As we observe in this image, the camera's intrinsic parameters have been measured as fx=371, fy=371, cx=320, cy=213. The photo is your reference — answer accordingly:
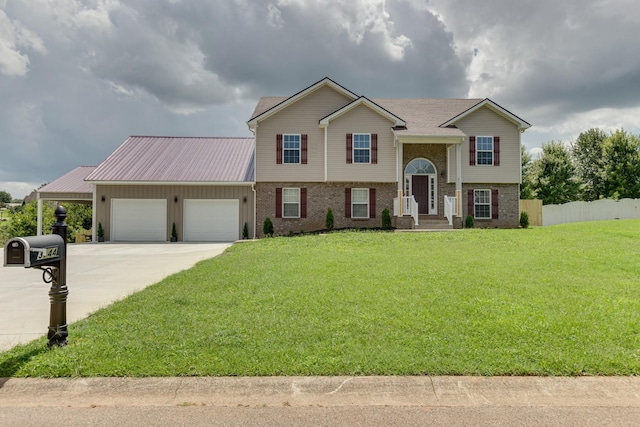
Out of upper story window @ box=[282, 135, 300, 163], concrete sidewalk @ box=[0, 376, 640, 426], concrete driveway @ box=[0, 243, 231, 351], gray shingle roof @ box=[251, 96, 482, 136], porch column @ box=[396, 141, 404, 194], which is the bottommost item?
concrete sidewalk @ box=[0, 376, 640, 426]

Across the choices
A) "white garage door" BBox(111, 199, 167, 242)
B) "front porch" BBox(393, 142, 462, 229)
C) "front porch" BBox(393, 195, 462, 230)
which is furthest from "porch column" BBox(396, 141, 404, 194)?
"white garage door" BBox(111, 199, 167, 242)

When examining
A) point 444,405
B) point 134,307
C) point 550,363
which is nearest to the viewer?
point 444,405

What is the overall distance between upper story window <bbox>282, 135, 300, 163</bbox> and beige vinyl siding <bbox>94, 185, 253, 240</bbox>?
8.66 feet

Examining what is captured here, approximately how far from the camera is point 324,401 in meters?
3.17

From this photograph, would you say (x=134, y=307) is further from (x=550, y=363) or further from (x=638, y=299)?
(x=638, y=299)

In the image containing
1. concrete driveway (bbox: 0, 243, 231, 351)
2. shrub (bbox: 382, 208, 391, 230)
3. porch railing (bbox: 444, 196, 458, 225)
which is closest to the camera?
concrete driveway (bbox: 0, 243, 231, 351)

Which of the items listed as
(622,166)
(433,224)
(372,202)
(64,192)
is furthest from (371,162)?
(622,166)

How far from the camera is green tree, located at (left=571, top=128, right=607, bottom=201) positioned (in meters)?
38.9

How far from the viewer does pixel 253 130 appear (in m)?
19.8

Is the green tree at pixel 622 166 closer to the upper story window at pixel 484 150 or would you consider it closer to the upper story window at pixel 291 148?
the upper story window at pixel 484 150

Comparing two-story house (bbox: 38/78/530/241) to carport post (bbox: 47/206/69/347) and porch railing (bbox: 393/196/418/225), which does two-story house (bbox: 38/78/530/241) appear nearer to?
porch railing (bbox: 393/196/418/225)

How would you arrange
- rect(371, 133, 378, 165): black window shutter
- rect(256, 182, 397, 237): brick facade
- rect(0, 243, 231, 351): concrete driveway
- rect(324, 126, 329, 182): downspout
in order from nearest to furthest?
→ 1. rect(0, 243, 231, 351): concrete driveway
2. rect(324, 126, 329, 182): downspout
3. rect(371, 133, 378, 165): black window shutter
4. rect(256, 182, 397, 237): brick facade

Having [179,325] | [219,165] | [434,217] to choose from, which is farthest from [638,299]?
[219,165]

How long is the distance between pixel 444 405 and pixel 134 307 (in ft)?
14.9
